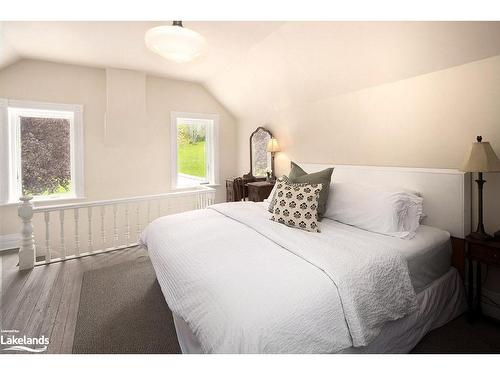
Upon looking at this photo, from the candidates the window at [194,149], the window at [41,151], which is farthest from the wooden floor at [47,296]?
the window at [194,149]

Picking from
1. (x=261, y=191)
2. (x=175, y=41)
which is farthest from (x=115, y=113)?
(x=175, y=41)

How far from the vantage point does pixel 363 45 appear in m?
2.33

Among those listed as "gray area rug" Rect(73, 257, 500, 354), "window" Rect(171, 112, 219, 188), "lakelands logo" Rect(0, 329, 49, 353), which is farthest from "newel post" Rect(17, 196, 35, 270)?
"window" Rect(171, 112, 219, 188)

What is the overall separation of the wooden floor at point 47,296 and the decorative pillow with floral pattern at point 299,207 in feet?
5.36

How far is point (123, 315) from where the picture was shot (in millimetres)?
1914

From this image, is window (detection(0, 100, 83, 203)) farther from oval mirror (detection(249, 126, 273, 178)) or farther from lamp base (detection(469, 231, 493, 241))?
lamp base (detection(469, 231, 493, 241))

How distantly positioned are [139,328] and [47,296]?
38.1 inches

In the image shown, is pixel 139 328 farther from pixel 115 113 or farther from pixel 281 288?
pixel 115 113

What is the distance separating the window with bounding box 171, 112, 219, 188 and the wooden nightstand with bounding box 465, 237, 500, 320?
369 cm

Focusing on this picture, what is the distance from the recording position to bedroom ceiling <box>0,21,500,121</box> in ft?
6.59

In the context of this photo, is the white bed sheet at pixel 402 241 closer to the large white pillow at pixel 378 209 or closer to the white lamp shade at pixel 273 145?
the large white pillow at pixel 378 209

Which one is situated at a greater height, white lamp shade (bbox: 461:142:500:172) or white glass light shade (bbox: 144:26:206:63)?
white glass light shade (bbox: 144:26:206:63)
